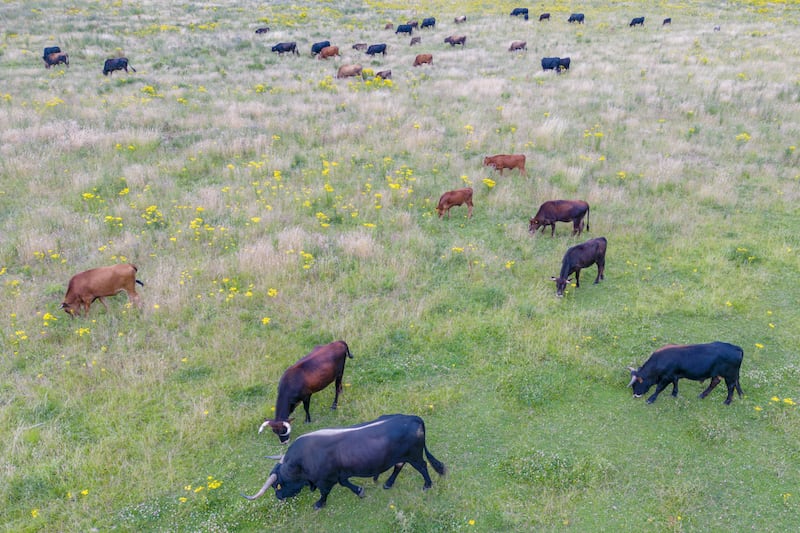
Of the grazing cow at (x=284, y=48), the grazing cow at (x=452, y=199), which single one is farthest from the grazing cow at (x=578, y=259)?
the grazing cow at (x=284, y=48)

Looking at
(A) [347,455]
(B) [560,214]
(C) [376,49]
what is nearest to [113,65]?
(C) [376,49]

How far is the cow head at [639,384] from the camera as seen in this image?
8117 mm

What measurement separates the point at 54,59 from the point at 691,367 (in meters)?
31.2

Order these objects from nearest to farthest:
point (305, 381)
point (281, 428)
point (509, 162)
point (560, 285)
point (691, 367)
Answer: point (281, 428) < point (305, 381) < point (691, 367) < point (560, 285) < point (509, 162)

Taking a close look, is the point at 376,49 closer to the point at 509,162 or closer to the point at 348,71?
the point at 348,71

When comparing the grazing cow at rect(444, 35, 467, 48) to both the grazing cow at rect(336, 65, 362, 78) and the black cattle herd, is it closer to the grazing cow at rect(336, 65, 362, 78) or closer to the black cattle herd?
the grazing cow at rect(336, 65, 362, 78)

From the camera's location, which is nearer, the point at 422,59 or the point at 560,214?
the point at 560,214

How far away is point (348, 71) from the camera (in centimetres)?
2595

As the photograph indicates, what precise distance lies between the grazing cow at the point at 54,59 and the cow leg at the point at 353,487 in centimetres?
2903

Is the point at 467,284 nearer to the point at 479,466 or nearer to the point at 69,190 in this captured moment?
the point at 479,466

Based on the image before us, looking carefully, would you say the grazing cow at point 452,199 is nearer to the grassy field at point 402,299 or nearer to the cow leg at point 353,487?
the grassy field at point 402,299

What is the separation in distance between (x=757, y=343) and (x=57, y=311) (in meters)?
12.5

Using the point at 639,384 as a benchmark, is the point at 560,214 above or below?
above

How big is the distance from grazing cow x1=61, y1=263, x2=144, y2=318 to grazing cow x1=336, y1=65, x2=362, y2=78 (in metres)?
18.6
